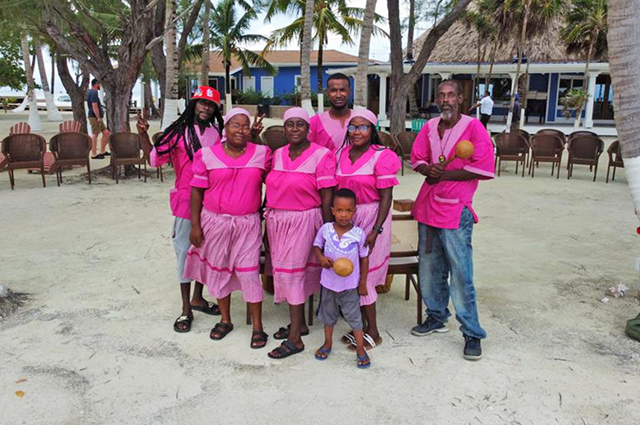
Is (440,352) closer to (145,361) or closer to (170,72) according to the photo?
(145,361)

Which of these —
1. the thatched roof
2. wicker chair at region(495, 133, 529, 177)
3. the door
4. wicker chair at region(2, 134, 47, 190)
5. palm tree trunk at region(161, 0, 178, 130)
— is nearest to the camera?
wicker chair at region(2, 134, 47, 190)

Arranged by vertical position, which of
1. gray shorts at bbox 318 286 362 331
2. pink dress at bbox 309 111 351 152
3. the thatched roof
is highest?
the thatched roof

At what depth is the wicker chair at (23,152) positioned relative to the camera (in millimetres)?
9016

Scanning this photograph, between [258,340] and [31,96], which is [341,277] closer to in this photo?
[258,340]

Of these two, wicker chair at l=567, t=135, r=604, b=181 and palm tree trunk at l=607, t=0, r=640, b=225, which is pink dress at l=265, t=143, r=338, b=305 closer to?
palm tree trunk at l=607, t=0, r=640, b=225

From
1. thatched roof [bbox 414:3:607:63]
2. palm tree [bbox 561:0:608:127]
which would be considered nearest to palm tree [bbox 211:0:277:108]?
thatched roof [bbox 414:3:607:63]

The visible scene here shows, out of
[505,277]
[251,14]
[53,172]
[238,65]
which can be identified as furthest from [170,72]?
[238,65]

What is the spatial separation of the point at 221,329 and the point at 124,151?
7187 millimetres

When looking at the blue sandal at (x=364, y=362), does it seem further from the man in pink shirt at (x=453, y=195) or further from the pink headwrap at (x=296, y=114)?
the pink headwrap at (x=296, y=114)

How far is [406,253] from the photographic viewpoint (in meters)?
4.11

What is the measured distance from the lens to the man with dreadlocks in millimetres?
3840

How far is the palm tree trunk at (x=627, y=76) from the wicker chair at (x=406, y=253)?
1.53 meters

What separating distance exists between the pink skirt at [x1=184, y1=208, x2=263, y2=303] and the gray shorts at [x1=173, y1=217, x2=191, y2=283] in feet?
0.77

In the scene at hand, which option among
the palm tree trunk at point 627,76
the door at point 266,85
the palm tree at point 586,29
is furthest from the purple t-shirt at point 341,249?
the door at point 266,85
